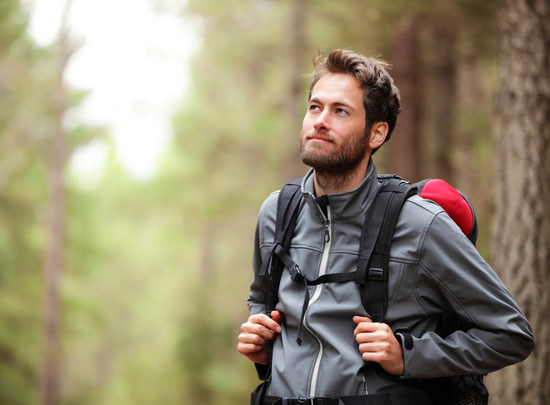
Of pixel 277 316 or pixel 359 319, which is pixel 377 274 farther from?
pixel 277 316

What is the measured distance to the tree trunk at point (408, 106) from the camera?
28.6 ft

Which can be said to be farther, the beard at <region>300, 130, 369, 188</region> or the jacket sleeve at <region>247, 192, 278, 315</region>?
the jacket sleeve at <region>247, 192, 278, 315</region>

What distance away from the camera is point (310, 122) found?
2650 mm

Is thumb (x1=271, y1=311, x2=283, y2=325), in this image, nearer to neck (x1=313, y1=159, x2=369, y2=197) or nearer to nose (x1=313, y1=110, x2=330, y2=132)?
neck (x1=313, y1=159, x2=369, y2=197)

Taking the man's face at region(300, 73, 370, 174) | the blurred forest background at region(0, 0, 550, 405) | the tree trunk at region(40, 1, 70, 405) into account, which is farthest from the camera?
the tree trunk at region(40, 1, 70, 405)

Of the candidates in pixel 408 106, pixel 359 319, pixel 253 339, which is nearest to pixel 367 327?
pixel 359 319

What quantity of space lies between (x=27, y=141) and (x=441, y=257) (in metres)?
17.6

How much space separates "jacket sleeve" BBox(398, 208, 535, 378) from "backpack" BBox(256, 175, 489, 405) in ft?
0.43

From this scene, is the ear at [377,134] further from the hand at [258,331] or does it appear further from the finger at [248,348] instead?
the finger at [248,348]

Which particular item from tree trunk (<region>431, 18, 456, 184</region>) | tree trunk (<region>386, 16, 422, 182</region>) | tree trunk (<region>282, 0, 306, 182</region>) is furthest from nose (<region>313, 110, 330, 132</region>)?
tree trunk (<region>431, 18, 456, 184</region>)

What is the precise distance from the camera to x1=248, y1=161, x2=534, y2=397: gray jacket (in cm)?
227

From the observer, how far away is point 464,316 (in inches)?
91.9

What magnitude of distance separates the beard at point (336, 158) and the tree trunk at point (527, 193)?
2349 millimetres

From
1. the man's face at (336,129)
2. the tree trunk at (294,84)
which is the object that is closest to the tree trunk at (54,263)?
the tree trunk at (294,84)
